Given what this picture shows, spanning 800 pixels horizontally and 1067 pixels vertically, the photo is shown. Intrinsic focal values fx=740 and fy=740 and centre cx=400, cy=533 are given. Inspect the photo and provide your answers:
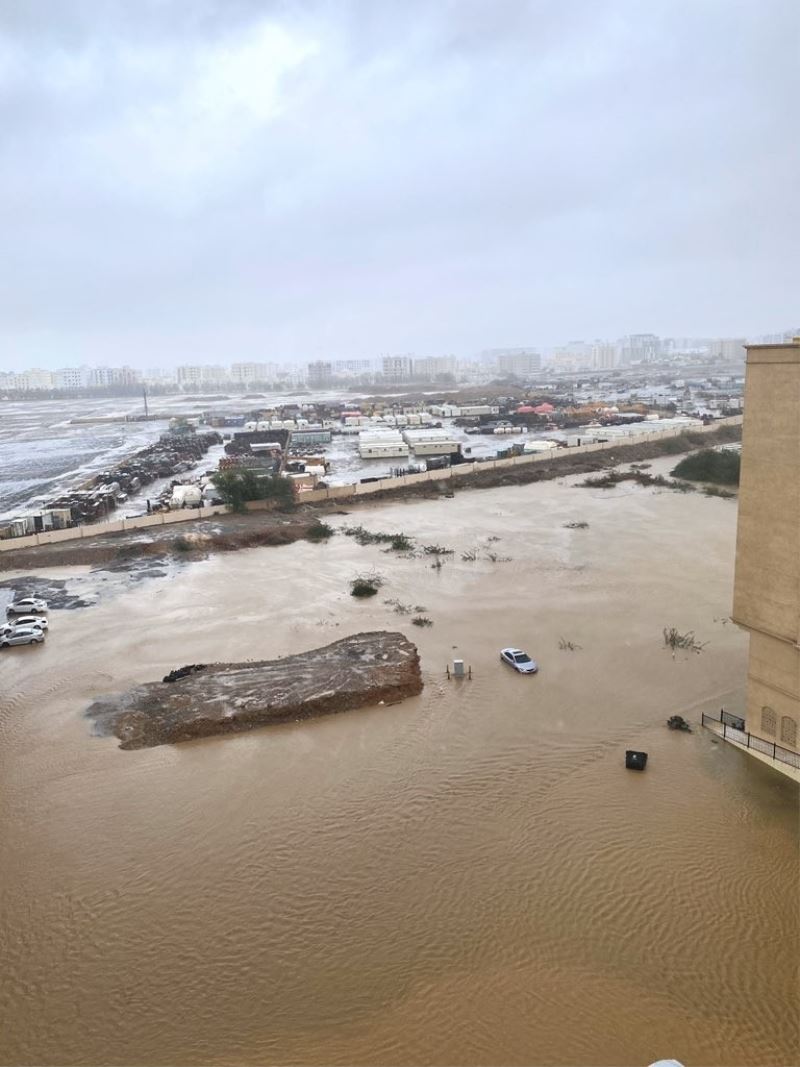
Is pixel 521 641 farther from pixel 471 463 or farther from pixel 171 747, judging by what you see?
pixel 471 463

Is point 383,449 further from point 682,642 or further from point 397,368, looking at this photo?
point 397,368

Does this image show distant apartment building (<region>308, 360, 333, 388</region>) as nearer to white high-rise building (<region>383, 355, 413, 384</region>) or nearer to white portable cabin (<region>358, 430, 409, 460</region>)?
white high-rise building (<region>383, 355, 413, 384</region>)

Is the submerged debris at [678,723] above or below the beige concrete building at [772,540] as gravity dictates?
below

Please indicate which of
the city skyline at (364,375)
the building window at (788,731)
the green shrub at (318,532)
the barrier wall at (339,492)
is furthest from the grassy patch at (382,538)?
the city skyline at (364,375)

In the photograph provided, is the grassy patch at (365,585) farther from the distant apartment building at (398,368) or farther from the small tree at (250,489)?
the distant apartment building at (398,368)

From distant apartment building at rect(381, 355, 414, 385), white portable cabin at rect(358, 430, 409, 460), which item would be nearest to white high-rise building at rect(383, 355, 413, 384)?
distant apartment building at rect(381, 355, 414, 385)

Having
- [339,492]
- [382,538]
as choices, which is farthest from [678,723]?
[339,492]
